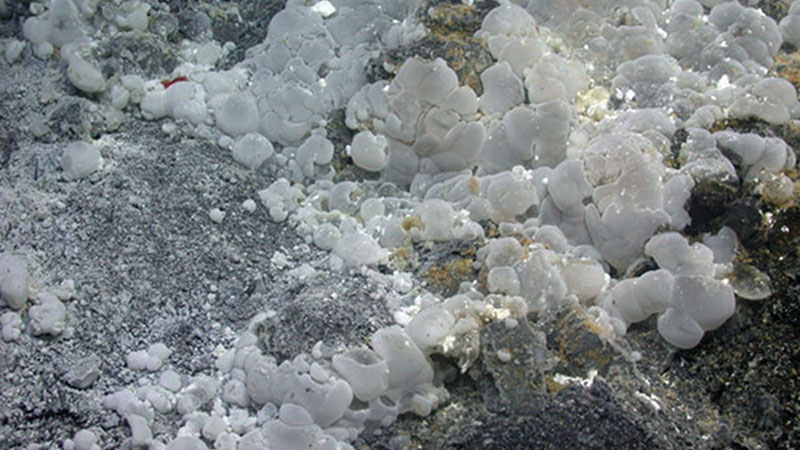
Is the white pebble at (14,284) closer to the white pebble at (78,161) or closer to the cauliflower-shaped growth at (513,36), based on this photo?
the white pebble at (78,161)

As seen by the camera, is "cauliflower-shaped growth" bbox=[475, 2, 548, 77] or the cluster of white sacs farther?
"cauliflower-shaped growth" bbox=[475, 2, 548, 77]

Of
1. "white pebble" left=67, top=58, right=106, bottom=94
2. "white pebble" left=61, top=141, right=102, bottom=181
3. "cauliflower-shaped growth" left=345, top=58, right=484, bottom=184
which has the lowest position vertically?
"white pebble" left=61, top=141, right=102, bottom=181

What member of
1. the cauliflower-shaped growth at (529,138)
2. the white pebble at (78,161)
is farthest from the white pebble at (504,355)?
the white pebble at (78,161)

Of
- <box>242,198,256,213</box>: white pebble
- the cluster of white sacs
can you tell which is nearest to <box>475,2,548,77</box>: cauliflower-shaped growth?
the cluster of white sacs

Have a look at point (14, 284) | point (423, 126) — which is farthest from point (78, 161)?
point (423, 126)

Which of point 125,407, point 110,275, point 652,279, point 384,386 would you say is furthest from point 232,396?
point 652,279

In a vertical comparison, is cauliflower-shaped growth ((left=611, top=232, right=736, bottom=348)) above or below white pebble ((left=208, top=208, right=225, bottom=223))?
above

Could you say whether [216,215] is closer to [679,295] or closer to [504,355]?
[504,355]

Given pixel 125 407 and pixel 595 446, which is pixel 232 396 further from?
pixel 595 446

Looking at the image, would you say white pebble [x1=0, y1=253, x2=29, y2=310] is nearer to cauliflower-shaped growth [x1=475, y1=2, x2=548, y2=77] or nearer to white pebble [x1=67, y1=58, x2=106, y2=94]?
white pebble [x1=67, y1=58, x2=106, y2=94]
